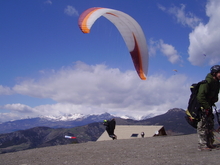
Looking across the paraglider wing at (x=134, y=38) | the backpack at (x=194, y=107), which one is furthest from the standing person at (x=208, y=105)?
the paraglider wing at (x=134, y=38)

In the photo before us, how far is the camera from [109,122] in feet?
71.1

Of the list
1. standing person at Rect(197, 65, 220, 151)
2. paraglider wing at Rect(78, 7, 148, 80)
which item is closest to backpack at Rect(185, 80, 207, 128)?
standing person at Rect(197, 65, 220, 151)

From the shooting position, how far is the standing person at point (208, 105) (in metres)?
8.16

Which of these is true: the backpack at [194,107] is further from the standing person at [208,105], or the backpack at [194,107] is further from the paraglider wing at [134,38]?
the paraglider wing at [134,38]

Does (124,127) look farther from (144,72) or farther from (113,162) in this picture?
(113,162)

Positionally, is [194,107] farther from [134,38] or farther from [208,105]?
[134,38]

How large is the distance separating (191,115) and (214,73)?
5.97 ft

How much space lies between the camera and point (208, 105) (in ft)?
26.7

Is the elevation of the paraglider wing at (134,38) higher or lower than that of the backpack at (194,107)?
higher

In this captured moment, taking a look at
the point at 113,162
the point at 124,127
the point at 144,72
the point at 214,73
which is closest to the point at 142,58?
the point at 144,72

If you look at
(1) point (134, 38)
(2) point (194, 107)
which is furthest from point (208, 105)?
(1) point (134, 38)

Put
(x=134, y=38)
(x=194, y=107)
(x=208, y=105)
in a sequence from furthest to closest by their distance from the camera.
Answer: (x=134, y=38) → (x=194, y=107) → (x=208, y=105)

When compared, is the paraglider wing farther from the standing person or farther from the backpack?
the standing person

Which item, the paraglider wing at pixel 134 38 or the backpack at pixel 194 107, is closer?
the backpack at pixel 194 107
